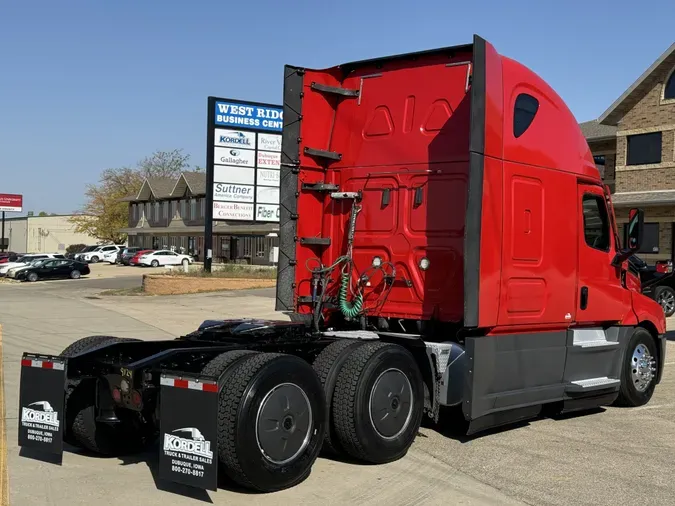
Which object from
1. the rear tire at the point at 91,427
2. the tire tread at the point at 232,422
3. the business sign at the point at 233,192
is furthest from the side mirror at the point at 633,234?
the business sign at the point at 233,192

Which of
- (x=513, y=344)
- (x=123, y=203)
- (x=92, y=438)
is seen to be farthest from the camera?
(x=123, y=203)

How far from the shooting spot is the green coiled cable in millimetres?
7684

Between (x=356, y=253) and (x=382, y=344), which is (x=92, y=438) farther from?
(x=356, y=253)

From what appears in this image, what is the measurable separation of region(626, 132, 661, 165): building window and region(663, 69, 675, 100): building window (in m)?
1.53

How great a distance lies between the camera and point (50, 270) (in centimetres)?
4575

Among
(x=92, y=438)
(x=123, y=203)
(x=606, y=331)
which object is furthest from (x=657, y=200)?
(x=123, y=203)

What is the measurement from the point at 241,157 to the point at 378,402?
1013 inches

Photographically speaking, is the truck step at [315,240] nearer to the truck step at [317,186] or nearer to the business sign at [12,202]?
the truck step at [317,186]

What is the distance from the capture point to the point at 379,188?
774cm

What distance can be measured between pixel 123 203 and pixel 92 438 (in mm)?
85427

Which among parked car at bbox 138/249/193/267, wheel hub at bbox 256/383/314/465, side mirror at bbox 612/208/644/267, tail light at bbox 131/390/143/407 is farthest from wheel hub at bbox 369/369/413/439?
parked car at bbox 138/249/193/267

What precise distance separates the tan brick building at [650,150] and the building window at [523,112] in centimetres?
2314

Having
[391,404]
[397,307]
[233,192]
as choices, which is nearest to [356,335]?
[397,307]

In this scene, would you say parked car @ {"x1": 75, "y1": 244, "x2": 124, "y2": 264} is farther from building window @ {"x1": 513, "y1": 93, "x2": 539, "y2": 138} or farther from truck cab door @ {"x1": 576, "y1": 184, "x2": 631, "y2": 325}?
building window @ {"x1": 513, "y1": 93, "x2": 539, "y2": 138}
